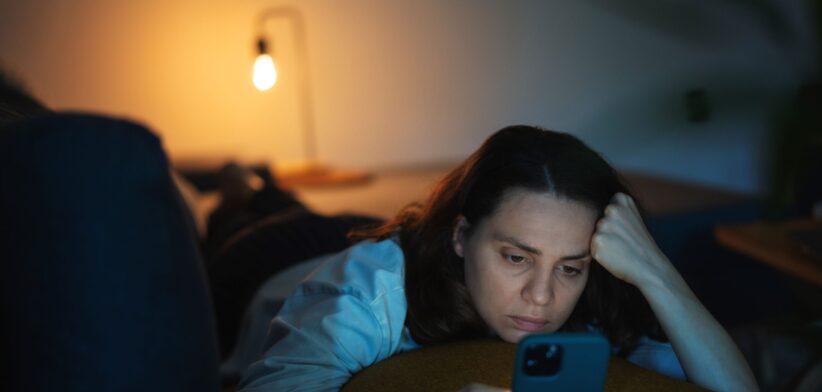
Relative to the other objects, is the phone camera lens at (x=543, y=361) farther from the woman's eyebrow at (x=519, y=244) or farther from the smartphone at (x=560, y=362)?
the woman's eyebrow at (x=519, y=244)

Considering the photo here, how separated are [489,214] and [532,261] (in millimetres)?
85

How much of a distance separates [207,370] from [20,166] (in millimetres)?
194

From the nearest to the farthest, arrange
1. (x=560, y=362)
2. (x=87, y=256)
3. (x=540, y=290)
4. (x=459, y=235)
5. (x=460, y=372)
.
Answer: (x=87, y=256) < (x=560, y=362) < (x=460, y=372) < (x=540, y=290) < (x=459, y=235)

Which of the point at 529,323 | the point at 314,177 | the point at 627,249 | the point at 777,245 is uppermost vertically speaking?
the point at 627,249

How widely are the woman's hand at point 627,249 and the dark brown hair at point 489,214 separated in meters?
0.05

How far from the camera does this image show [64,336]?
0.48 meters

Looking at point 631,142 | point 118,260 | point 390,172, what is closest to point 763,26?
point 631,142

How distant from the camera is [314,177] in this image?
268 cm

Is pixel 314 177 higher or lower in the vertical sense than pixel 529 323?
lower

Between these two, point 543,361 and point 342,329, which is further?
point 342,329

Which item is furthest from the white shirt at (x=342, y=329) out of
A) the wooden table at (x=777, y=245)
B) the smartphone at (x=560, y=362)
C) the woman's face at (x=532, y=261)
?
the wooden table at (x=777, y=245)

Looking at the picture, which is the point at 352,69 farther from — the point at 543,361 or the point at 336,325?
the point at 543,361

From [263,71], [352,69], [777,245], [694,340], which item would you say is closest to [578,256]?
[694,340]

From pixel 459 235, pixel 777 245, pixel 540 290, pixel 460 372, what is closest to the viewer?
pixel 460 372
